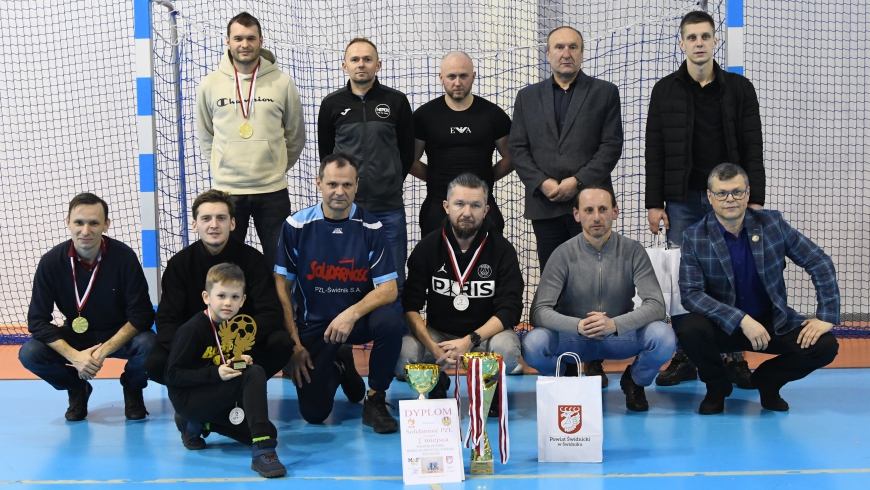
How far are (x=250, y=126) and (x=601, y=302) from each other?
2160mm

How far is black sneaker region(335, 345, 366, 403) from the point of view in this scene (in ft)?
13.7

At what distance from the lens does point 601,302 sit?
3.99m

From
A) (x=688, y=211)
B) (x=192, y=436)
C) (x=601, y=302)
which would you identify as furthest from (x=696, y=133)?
(x=192, y=436)

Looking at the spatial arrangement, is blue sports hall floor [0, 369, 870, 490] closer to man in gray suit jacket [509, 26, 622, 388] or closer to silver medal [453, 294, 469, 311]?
silver medal [453, 294, 469, 311]

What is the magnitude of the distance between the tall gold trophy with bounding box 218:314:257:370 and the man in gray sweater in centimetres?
133

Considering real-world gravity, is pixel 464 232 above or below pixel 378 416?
above

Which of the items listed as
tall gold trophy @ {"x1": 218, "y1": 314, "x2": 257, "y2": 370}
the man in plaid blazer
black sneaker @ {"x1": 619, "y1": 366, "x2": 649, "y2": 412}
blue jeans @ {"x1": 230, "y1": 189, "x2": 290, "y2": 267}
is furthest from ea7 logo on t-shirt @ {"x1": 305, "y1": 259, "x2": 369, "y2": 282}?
the man in plaid blazer

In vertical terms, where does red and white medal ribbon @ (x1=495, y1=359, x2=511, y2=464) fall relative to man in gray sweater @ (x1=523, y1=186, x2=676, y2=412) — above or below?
below

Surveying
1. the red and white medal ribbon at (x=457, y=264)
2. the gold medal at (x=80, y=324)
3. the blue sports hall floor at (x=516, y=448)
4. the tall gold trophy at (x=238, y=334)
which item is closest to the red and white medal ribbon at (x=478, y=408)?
the blue sports hall floor at (x=516, y=448)

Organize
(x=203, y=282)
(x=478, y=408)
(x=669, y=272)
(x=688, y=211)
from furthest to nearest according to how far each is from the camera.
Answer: (x=688, y=211)
(x=669, y=272)
(x=203, y=282)
(x=478, y=408)

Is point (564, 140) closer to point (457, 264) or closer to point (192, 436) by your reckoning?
point (457, 264)

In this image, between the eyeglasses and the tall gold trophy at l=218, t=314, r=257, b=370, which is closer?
the tall gold trophy at l=218, t=314, r=257, b=370

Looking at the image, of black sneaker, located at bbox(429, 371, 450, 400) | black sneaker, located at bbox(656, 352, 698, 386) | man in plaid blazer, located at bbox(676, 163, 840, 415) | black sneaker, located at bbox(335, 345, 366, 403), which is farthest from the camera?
black sneaker, located at bbox(656, 352, 698, 386)

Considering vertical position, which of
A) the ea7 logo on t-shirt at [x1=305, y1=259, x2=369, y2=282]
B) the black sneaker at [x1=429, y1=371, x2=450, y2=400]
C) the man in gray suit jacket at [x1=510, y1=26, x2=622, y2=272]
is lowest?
the black sneaker at [x1=429, y1=371, x2=450, y2=400]
